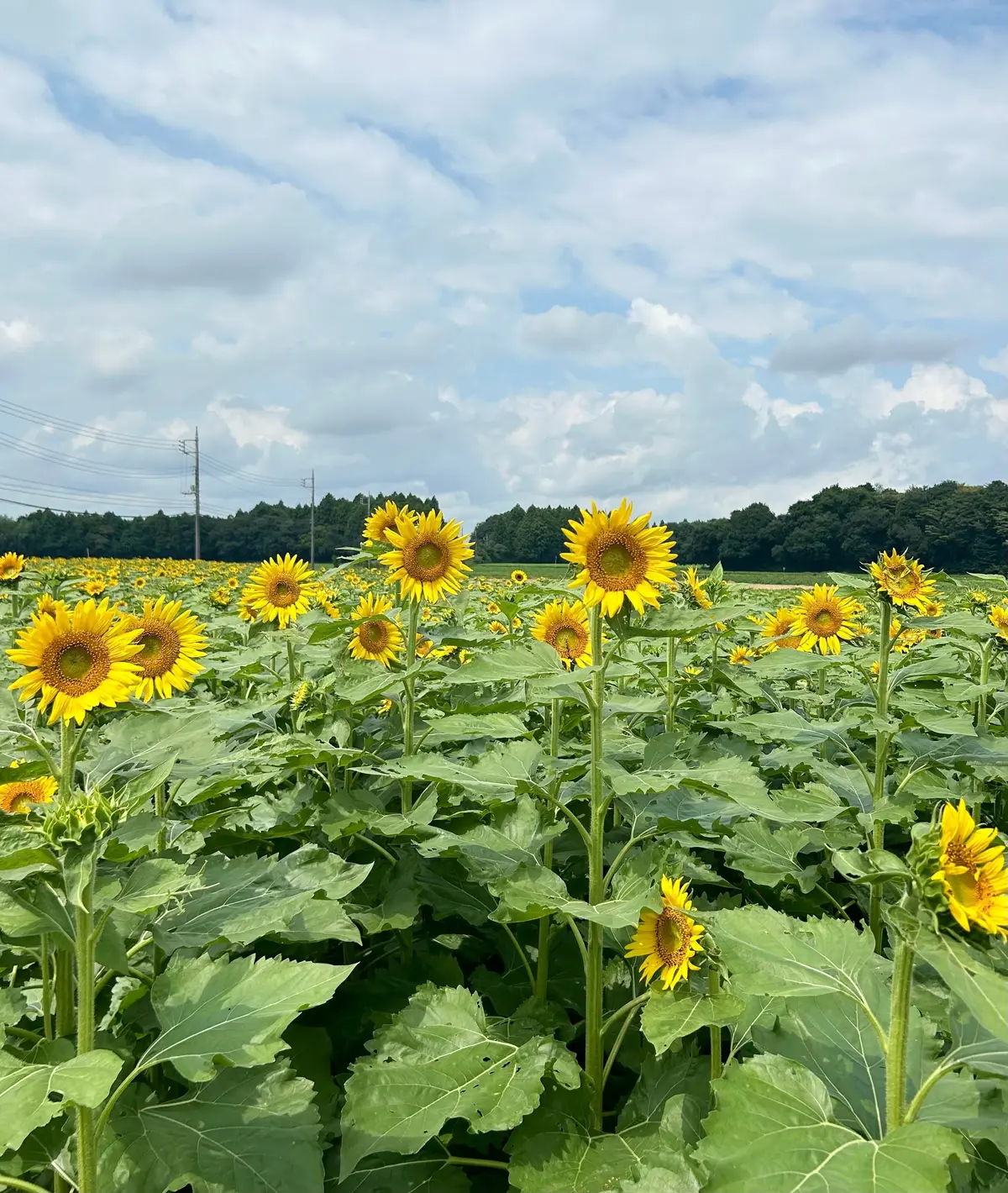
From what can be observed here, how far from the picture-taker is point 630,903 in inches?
83.1

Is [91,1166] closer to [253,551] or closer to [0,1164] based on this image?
[0,1164]

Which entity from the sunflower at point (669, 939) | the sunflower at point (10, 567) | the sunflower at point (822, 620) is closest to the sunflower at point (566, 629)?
the sunflower at point (822, 620)

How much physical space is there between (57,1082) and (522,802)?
1.53 meters

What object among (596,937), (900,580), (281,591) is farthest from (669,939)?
(281,591)

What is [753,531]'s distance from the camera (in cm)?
8294

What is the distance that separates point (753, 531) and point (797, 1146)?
85.6 m

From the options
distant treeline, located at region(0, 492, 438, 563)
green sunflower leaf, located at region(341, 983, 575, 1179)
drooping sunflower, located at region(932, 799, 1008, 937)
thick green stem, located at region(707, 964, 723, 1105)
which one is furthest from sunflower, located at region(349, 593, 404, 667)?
distant treeline, located at region(0, 492, 438, 563)

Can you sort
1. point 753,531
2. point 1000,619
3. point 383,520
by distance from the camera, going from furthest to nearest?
point 753,531 < point 1000,619 < point 383,520

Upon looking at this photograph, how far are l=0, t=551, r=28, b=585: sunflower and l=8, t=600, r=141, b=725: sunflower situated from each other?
230 inches

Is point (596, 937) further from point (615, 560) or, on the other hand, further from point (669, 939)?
point (615, 560)

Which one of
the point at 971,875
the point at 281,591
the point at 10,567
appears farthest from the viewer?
the point at 10,567

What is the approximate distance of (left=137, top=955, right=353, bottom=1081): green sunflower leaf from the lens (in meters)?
1.72

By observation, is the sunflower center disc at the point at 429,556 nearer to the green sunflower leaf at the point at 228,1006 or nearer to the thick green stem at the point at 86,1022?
the green sunflower leaf at the point at 228,1006

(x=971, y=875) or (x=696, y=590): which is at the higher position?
(x=696, y=590)
